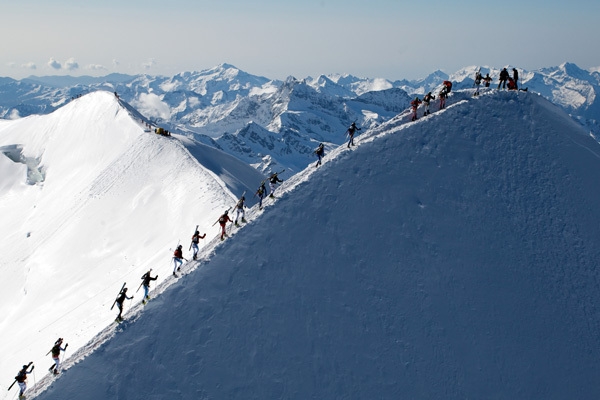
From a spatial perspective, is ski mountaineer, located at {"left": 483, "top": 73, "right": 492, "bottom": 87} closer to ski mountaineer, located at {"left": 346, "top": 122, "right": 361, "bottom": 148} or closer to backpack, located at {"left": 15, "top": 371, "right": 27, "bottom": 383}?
ski mountaineer, located at {"left": 346, "top": 122, "right": 361, "bottom": 148}

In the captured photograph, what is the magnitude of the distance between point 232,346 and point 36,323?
2430cm

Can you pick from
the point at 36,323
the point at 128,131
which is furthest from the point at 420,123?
the point at 128,131

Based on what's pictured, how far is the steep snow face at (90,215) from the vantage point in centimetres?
3894

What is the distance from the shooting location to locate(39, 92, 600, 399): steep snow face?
898 inches

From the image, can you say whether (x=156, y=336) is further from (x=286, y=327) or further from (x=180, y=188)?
(x=180, y=188)

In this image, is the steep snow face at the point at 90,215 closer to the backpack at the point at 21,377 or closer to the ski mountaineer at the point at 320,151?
the backpack at the point at 21,377

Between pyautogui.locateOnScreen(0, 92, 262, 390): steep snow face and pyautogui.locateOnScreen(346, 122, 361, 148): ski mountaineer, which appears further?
pyautogui.locateOnScreen(0, 92, 262, 390): steep snow face

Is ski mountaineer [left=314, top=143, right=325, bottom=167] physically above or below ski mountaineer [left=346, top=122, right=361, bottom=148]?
below

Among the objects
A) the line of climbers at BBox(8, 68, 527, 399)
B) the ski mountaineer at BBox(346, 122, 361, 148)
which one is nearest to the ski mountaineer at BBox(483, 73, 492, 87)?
the line of climbers at BBox(8, 68, 527, 399)

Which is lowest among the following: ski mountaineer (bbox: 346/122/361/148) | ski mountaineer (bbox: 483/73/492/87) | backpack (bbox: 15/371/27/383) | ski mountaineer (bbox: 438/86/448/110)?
backpack (bbox: 15/371/27/383)

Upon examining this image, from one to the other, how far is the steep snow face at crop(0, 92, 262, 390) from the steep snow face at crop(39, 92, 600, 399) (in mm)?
9693

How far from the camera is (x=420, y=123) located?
32000mm

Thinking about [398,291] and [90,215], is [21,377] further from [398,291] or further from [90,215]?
[90,215]

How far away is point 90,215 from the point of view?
5550 cm
